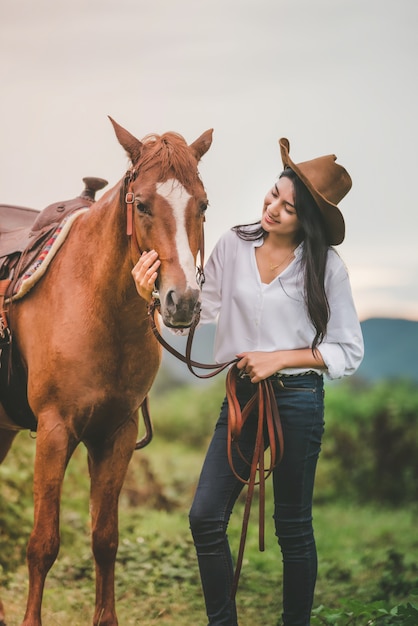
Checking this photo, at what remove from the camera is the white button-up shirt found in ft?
9.68

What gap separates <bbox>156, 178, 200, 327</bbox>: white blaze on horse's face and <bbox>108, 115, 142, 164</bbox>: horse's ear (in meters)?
0.20

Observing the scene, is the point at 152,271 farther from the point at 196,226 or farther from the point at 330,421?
the point at 330,421

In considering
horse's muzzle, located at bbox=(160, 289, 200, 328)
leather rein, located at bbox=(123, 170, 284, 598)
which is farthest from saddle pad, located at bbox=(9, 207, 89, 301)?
horse's muzzle, located at bbox=(160, 289, 200, 328)

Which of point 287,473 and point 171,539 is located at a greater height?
point 287,473

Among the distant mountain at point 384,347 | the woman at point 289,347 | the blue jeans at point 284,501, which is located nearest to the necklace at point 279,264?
the woman at point 289,347

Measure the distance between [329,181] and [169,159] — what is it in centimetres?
64

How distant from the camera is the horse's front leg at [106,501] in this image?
338cm

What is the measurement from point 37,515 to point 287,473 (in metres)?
0.98

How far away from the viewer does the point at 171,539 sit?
220 inches

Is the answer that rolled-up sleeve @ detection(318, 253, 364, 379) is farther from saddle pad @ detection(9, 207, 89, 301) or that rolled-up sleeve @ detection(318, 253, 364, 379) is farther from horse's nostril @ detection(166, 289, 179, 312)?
saddle pad @ detection(9, 207, 89, 301)

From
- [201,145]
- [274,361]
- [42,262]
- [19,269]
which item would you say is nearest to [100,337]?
[42,262]

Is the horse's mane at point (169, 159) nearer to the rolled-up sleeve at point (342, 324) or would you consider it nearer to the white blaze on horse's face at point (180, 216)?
the white blaze on horse's face at point (180, 216)

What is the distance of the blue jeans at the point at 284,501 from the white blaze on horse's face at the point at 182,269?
543mm

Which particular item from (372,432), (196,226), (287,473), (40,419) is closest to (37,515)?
(40,419)
